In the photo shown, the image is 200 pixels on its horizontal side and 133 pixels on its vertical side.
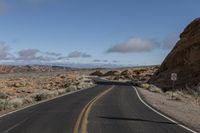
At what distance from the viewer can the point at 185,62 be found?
7325 cm

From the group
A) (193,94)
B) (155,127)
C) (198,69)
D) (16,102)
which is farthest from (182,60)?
(155,127)

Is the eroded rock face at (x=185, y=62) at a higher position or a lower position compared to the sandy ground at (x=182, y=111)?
higher

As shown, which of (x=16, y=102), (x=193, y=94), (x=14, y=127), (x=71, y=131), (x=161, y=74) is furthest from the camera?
(x=161, y=74)

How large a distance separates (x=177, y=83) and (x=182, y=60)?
12.3 meters

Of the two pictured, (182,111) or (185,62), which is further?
(185,62)

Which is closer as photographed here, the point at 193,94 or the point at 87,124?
the point at 87,124

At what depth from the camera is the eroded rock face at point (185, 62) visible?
2532 inches

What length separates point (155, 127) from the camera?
595 inches

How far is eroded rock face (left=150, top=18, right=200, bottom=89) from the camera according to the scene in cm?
6431

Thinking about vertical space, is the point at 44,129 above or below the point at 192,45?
below

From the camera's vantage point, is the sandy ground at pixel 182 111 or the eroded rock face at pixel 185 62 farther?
the eroded rock face at pixel 185 62

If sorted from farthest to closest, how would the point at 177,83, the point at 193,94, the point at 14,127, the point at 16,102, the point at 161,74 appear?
the point at 161,74
the point at 177,83
the point at 193,94
the point at 16,102
the point at 14,127

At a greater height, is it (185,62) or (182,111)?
(185,62)

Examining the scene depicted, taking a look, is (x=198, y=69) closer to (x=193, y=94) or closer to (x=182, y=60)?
(x=182, y=60)
